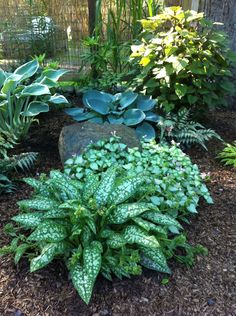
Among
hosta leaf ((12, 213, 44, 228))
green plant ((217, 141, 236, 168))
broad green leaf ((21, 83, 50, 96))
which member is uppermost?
broad green leaf ((21, 83, 50, 96))

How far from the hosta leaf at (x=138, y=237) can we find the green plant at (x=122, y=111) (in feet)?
4.75

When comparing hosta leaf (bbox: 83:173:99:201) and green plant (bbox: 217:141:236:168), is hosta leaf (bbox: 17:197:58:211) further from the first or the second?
green plant (bbox: 217:141:236:168)

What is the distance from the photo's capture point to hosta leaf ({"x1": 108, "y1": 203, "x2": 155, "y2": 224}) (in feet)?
6.38

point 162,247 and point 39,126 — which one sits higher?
point 162,247

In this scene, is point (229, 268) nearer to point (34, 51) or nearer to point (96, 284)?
point (96, 284)

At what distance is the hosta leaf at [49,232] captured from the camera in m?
1.84

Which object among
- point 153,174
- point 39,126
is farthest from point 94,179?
point 39,126

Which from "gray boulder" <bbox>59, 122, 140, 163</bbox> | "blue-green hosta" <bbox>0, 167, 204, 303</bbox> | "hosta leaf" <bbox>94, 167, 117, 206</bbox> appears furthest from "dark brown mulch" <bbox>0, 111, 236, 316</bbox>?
"gray boulder" <bbox>59, 122, 140, 163</bbox>

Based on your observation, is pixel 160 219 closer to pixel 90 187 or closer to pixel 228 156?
pixel 90 187

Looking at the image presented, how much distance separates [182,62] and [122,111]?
2.33ft

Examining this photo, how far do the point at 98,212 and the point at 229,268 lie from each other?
856 mm

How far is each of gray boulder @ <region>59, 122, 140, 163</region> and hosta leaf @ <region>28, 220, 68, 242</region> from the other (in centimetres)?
97

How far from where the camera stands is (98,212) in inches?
75.5

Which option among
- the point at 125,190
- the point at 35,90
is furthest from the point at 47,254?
the point at 35,90
